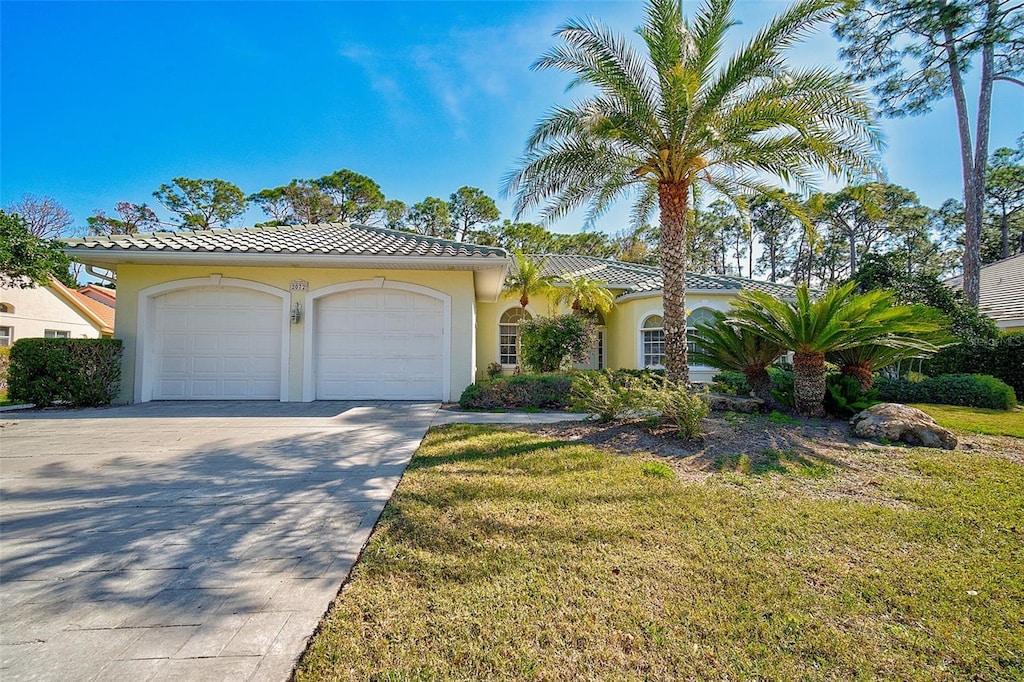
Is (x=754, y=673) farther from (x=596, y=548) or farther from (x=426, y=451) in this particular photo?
(x=426, y=451)

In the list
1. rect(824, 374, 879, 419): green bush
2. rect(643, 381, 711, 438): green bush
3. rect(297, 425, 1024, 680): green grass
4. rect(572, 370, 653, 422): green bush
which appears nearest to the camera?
rect(297, 425, 1024, 680): green grass

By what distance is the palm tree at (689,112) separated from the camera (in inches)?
267

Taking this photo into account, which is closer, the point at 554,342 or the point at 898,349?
the point at 898,349

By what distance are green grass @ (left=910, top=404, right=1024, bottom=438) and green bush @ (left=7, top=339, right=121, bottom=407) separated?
16.0 m

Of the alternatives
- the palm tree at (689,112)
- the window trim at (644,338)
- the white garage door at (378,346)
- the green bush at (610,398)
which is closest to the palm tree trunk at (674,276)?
the palm tree at (689,112)

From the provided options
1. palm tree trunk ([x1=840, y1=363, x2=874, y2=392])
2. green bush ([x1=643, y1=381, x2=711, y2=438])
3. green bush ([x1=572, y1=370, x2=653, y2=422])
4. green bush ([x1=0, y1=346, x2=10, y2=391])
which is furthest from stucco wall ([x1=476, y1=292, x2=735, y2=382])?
green bush ([x1=0, y1=346, x2=10, y2=391])

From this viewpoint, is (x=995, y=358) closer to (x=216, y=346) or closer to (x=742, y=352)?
(x=742, y=352)

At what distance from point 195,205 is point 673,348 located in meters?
36.2

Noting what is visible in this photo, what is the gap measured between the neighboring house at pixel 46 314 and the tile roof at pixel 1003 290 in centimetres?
3653

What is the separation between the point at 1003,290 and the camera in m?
17.7

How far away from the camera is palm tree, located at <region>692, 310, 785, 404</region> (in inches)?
312

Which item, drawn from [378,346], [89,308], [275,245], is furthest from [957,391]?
[89,308]

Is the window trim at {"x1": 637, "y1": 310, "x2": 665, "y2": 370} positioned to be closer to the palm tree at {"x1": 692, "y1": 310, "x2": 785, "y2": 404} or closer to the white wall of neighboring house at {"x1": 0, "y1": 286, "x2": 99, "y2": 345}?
the palm tree at {"x1": 692, "y1": 310, "x2": 785, "y2": 404}

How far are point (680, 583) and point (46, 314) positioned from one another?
104ft
